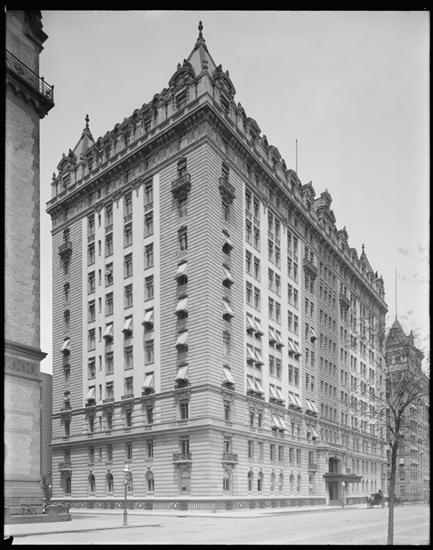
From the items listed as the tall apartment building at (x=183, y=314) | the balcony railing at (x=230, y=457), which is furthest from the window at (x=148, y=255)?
the balcony railing at (x=230, y=457)

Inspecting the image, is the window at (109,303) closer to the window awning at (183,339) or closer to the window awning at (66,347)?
the window awning at (66,347)

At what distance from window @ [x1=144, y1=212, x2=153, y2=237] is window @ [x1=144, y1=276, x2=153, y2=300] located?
4411mm

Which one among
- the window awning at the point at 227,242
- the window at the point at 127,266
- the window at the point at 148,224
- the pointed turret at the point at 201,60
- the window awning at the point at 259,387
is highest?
the pointed turret at the point at 201,60

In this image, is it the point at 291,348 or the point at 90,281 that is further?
the point at 291,348

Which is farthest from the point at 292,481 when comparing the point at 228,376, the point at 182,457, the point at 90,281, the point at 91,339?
the point at 90,281

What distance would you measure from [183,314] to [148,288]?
17.6ft

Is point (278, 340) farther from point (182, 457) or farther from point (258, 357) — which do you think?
point (182, 457)

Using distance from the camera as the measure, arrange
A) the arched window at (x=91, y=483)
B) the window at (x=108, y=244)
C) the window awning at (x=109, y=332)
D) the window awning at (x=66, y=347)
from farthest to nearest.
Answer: the window awning at (x=66, y=347)
the window at (x=108, y=244)
the arched window at (x=91, y=483)
the window awning at (x=109, y=332)

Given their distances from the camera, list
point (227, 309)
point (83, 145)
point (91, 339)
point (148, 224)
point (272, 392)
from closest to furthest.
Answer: point (227, 309)
point (148, 224)
point (91, 339)
point (272, 392)
point (83, 145)

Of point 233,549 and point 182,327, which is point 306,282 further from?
point 233,549

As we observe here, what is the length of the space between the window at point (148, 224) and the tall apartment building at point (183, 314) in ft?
0.47

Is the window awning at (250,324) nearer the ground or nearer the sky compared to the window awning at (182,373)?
nearer the sky

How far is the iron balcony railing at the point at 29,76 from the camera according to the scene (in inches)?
1351

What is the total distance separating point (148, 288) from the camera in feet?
205
